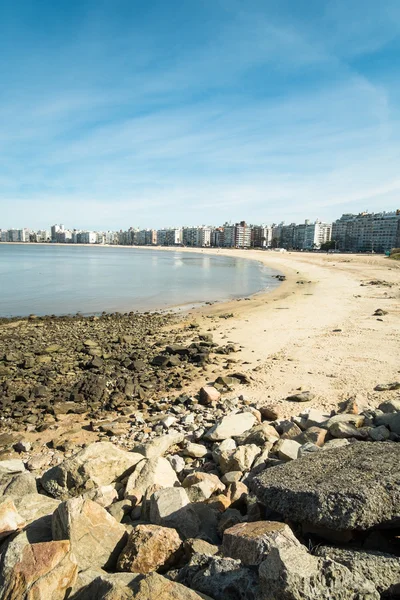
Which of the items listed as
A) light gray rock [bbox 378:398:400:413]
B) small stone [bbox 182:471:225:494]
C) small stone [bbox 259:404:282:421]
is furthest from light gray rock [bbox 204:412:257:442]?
light gray rock [bbox 378:398:400:413]

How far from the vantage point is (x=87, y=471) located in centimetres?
516

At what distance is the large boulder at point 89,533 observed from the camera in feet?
11.1

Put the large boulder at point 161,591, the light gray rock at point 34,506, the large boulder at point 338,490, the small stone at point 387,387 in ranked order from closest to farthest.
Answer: the large boulder at point 161,591 < the large boulder at point 338,490 < the light gray rock at point 34,506 < the small stone at point 387,387

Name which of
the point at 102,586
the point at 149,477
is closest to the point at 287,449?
the point at 149,477

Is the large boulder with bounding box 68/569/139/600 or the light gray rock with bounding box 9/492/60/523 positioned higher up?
the large boulder with bounding box 68/569/139/600

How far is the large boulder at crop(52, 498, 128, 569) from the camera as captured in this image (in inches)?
134

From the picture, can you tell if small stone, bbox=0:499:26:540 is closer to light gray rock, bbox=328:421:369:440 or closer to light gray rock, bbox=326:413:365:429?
light gray rock, bbox=328:421:369:440

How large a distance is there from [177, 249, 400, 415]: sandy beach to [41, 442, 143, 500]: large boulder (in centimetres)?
411

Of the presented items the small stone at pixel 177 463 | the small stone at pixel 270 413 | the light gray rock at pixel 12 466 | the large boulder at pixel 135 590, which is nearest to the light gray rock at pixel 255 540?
the large boulder at pixel 135 590

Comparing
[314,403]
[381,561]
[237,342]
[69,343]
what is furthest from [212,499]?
[69,343]

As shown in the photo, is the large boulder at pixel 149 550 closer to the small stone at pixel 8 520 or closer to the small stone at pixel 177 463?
the small stone at pixel 8 520

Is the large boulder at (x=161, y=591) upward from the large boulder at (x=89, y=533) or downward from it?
upward

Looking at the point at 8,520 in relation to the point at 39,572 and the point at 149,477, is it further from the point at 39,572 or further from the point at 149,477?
the point at 149,477

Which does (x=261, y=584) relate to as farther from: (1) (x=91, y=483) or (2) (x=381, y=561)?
(1) (x=91, y=483)
